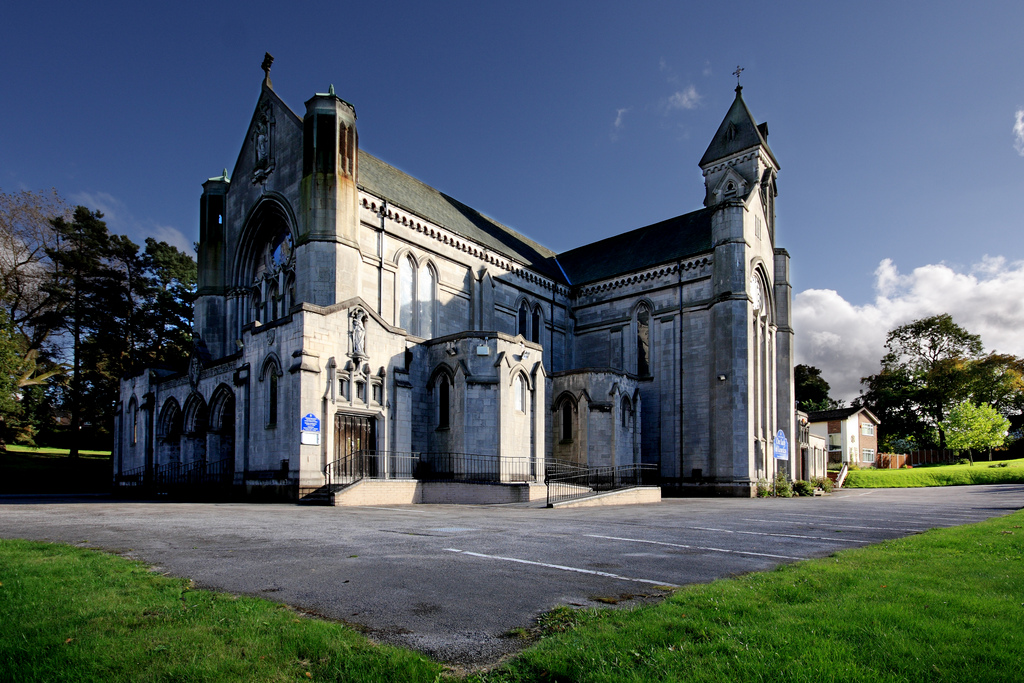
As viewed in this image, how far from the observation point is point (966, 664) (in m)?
3.89

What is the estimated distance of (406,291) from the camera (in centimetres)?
3056

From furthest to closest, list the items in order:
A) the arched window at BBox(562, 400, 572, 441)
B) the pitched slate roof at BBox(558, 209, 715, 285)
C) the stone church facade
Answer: the pitched slate roof at BBox(558, 209, 715, 285)
the arched window at BBox(562, 400, 572, 441)
the stone church facade

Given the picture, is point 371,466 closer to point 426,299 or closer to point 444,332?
point 444,332

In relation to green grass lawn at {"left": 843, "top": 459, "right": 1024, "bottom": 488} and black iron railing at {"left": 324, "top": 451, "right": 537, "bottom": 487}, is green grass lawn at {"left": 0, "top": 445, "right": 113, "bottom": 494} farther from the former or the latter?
green grass lawn at {"left": 843, "top": 459, "right": 1024, "bottom": 488}

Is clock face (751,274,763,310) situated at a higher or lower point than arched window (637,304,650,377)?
higher

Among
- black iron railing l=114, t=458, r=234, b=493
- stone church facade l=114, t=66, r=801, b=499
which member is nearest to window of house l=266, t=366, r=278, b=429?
stone church facade l=114, t=66, r=801, b=499

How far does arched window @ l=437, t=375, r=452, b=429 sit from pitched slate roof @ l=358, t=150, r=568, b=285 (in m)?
8.72

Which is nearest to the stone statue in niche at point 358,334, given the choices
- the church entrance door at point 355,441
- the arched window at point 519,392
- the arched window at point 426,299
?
the church entrance door at point 355,441

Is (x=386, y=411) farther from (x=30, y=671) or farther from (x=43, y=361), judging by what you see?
(x=43, y=361)

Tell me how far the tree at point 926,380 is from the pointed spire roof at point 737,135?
38.0 meters

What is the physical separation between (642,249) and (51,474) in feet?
120

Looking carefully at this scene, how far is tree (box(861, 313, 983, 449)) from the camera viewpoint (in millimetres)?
67562

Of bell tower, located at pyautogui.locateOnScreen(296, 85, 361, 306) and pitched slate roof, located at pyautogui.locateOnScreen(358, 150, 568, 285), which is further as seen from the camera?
pitched slate roof, located at pyautogui.locateOnScreen(358, 150, 568, 285)

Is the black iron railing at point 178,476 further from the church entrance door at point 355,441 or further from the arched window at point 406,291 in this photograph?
the arched window at point 406,291
